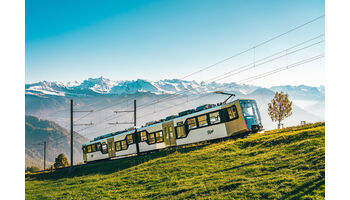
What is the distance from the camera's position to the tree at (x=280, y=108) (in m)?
54.0

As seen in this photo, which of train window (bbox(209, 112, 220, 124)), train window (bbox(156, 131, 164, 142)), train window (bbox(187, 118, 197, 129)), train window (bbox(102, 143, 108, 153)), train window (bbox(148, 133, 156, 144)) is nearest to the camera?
train window (bbox(209, 112, 220, 124))

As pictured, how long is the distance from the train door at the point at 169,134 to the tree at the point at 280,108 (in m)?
34.6

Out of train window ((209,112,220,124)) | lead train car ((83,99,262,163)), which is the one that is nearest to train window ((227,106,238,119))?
lead train car ((83,99,262,163))

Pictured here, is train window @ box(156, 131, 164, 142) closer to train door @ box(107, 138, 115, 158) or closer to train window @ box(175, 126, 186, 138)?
train window @ box(175, 126, 186, 138)

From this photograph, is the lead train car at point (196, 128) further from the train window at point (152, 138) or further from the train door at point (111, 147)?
the train door at point (111, 147)

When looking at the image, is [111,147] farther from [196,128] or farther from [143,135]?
[196,128]

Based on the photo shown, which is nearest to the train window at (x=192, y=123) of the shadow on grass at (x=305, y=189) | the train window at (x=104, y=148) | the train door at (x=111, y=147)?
the train door at (x=111, y=147)

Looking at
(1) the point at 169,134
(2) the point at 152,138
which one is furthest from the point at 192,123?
(2) the point at 152,138

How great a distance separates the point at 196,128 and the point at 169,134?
4016mm

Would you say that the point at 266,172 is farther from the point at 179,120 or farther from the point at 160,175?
the point at 179,120

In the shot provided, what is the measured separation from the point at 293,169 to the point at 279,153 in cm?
329

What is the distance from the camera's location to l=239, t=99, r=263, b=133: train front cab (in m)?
23.2
